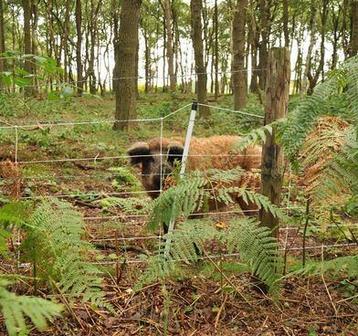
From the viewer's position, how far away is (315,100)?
280cm

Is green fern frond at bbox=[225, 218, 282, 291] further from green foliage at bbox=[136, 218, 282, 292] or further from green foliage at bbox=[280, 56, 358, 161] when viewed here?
green foliage at bbox=[280, 56, 358, 161]

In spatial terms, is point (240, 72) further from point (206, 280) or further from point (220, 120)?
point (206, 280)

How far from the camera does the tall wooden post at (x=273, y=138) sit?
3.91m

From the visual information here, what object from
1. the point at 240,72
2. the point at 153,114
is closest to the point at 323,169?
the point at 240,72

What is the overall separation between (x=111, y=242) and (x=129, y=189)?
2.67m

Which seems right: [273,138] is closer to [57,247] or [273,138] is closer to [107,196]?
[57,247]

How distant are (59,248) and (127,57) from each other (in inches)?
423

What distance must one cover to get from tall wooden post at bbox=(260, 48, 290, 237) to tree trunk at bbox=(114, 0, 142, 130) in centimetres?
930

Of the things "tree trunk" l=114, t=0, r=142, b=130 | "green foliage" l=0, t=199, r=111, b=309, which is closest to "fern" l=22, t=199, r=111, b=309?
"green foliage" l=0, t=199, r=111, b=309

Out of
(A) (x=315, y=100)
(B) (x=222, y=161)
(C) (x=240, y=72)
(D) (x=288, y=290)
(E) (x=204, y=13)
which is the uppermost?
(E) (x=204, y=13)

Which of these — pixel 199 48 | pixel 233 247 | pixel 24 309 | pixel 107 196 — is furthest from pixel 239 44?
pixel 24 309

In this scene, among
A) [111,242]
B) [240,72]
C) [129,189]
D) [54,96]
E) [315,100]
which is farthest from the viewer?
[240,72]

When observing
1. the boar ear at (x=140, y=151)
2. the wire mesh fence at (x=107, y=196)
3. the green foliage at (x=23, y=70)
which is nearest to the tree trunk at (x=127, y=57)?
the wire mesh fence at (x=107, y=196)

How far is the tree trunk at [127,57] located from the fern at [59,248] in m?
9.92
